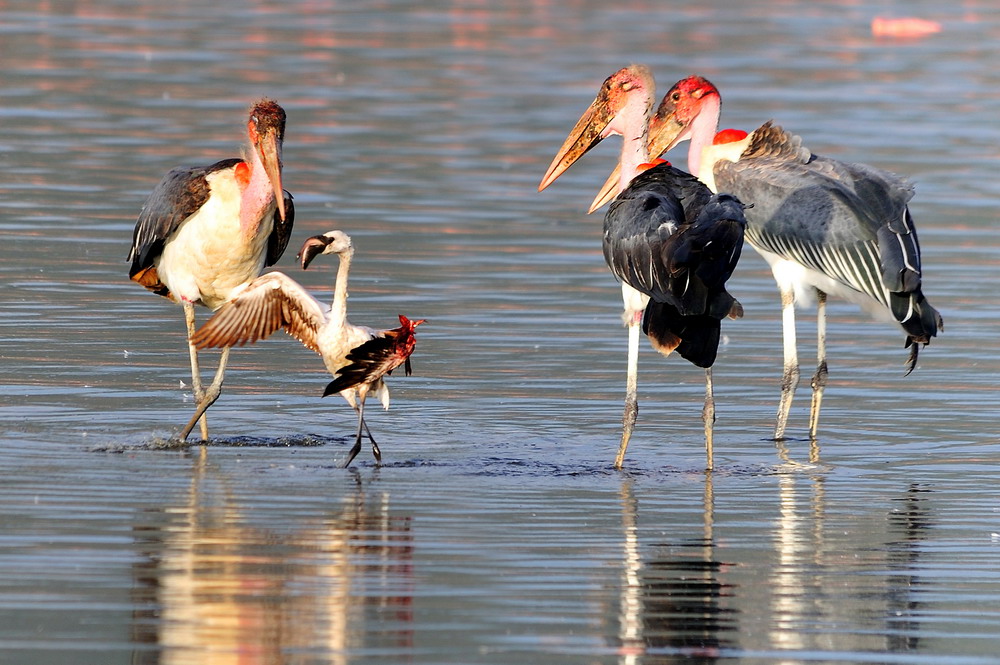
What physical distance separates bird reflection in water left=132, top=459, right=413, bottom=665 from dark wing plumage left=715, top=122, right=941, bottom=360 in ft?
11.5

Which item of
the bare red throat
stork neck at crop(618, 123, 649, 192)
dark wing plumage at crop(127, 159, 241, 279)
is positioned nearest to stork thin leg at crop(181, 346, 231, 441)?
dark wing plumage at crop(127, 159, 241, 279)

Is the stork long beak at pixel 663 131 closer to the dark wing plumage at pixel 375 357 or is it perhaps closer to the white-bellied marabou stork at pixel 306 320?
the white-bellied marabou stork at pixel 306 320

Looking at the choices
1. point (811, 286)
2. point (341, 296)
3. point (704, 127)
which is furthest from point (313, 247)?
point (811, 286)

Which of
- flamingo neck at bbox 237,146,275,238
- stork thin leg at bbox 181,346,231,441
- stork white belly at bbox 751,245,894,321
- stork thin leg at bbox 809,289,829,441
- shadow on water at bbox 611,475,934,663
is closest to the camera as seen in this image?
shadow on water at bbox 611,475,934,663

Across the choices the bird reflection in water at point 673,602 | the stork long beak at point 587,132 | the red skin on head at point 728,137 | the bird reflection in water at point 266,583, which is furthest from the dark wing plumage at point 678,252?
the bird reflection in water at point 266,583

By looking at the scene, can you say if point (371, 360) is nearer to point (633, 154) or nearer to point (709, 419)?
point (709, 419)

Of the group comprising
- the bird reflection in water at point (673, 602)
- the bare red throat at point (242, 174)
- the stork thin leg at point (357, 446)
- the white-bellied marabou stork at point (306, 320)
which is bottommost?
the bird reflection in water at point (673, 602)

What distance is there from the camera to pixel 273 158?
11367 mm

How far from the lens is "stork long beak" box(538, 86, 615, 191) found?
11977mm

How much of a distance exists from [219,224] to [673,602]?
4621 millimetres

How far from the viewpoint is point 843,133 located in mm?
26688

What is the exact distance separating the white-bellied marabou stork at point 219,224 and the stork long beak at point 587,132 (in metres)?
1.61

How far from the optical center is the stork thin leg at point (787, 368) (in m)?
11.8

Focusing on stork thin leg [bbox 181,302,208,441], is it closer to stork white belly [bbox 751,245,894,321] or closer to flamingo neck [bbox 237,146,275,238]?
flamingo neck [bbox 237,146,275,238]
